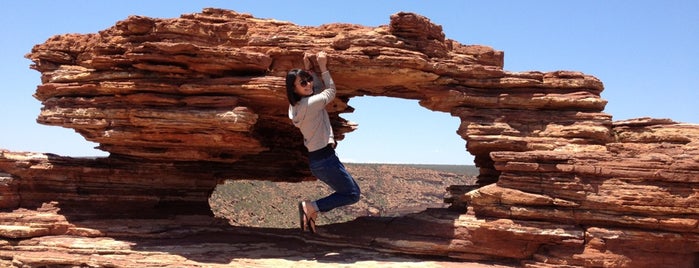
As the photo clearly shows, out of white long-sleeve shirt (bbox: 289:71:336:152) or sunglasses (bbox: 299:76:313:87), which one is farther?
sunglasses (bbox: 299:76:313:87)

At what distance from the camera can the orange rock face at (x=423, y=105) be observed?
432 inches

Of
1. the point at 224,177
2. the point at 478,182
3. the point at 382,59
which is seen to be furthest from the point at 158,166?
the point at 478,182

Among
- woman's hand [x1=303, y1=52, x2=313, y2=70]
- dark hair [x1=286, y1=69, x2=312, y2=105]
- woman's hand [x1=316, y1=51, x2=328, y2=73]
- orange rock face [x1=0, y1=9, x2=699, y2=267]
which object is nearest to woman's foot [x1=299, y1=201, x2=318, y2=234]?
orange rock face [x1=0, y1=9, x2=699, y2=267]

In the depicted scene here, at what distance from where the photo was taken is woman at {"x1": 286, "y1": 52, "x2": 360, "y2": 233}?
11086 mm

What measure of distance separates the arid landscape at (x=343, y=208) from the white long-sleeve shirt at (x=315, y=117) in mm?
25187

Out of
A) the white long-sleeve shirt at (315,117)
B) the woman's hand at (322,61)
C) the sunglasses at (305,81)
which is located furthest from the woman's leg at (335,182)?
the woman's hand at (322,61)

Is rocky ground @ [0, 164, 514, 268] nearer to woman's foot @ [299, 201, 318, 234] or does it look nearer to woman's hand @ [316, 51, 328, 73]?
woman's foot @ [299, 201, 318, 234]

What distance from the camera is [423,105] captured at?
1410cm

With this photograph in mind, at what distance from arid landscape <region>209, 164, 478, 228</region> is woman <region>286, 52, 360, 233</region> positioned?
24956 millimetres

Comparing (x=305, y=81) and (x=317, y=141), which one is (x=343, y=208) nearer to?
(x=317, y=141)

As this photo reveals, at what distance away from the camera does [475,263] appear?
1159cm

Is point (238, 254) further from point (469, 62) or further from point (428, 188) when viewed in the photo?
point (428, 188)

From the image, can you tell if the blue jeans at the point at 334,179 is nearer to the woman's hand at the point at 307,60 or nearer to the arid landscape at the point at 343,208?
the woman's hand at the point at 307,60

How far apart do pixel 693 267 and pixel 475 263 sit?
4.18 meters
